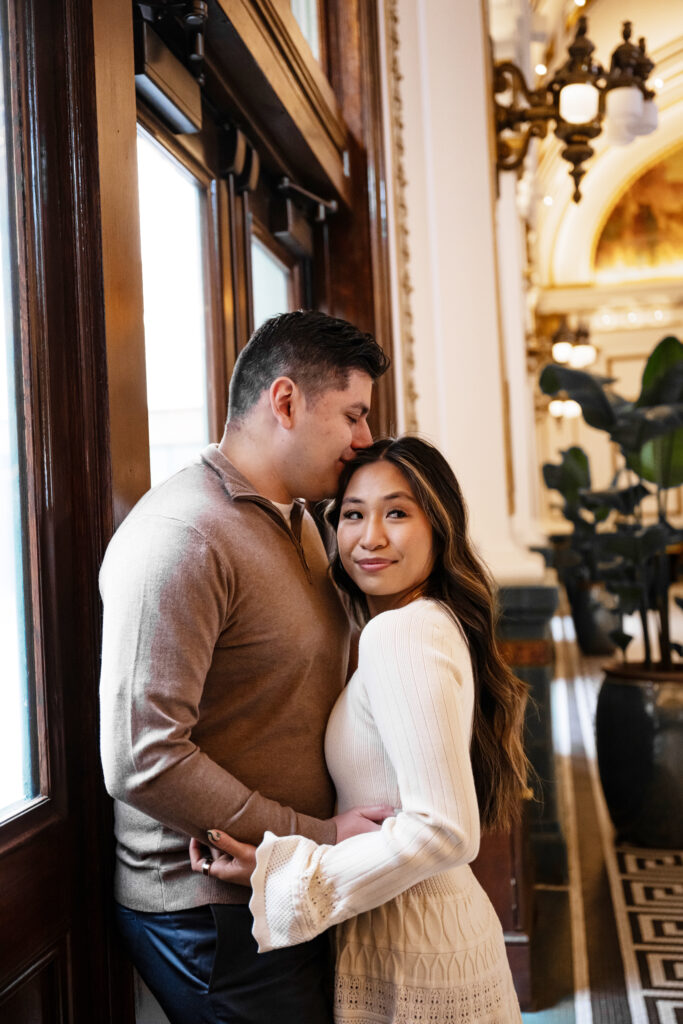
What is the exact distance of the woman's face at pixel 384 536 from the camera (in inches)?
70.3

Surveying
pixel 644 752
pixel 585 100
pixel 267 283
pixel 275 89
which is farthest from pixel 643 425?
pixel 275 89

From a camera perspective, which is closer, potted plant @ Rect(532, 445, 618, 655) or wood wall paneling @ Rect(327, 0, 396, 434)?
wood wall paneling @ Rect(327, 0, 396, 434)

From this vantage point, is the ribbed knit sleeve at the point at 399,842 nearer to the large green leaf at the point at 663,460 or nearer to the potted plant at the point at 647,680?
the potted plant at the point at 647,680

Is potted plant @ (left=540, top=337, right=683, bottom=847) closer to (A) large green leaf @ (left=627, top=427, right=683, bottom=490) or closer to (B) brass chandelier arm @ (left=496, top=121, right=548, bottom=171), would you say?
(A) large green leaf @ (left=627, top=427, right=683, bottom=490)

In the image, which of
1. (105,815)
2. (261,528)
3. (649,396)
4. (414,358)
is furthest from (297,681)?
(649,396)

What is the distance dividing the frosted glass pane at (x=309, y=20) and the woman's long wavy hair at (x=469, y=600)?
2180 millimetres

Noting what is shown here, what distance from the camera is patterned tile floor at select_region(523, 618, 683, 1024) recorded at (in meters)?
3.14

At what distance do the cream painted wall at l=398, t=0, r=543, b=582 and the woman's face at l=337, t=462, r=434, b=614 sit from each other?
272cm

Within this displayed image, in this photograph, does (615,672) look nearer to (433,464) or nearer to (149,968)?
(433,464)

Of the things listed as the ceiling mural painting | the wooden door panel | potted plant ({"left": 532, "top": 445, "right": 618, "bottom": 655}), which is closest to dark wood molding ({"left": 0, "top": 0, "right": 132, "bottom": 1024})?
the wooden door panel

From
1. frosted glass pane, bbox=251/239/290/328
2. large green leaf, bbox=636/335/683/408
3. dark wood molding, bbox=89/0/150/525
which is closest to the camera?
dark wood molding, bbox=89/0/150/525

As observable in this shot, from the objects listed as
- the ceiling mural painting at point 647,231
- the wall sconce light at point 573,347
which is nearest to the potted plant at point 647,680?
the wall sconce light at point 573,347

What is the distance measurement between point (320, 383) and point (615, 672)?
3.22 meters

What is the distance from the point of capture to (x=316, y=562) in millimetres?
1941
